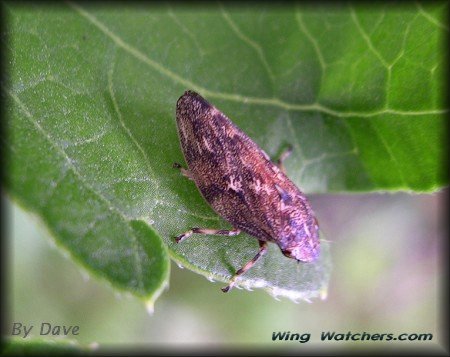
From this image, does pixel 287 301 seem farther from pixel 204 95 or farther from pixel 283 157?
pixel 204 95

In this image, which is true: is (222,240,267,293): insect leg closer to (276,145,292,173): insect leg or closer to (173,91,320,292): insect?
(173,91,320,292): insect

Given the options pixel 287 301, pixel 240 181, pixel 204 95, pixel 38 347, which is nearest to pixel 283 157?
pixel 240 181

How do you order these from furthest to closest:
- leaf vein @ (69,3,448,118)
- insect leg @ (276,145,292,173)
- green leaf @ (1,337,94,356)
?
insect leg @ (276,145,292,173) < leaf vein @ (69,3,448,118) < green leaf @ (1,337,94,356)

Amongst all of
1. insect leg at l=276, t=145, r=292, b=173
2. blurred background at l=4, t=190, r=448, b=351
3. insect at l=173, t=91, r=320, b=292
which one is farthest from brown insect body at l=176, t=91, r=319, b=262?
blurred background at l=4, t=190, r=448, b=351

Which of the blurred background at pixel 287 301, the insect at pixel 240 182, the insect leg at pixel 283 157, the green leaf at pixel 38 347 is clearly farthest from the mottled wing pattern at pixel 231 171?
the blurred background at pixel 287 301

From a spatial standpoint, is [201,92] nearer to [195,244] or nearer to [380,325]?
[195,244]
